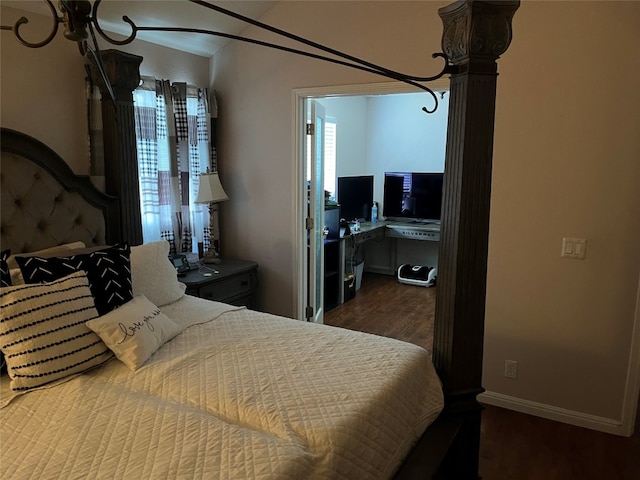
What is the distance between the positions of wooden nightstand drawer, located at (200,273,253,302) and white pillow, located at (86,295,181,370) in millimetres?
1093

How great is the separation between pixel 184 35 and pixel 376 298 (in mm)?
3348

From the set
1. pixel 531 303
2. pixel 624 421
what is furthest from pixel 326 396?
pixel 624 421

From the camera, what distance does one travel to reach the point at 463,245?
5.78ft

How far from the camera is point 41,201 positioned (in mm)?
2443

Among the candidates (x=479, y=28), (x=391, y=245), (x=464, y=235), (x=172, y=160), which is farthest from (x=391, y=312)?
(x=479, y=28)

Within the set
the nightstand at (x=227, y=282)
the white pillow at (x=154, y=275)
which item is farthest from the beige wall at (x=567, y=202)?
the white pillow at (x=154, y=275)

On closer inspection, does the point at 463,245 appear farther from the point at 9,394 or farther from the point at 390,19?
the point at 390,19

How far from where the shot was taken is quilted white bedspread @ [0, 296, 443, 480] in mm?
1298

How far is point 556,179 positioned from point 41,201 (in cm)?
275

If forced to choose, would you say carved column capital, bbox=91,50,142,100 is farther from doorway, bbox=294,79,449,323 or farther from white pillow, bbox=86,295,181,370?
doorway, bbox=294,79,449,323

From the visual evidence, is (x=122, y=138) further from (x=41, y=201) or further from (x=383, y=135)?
(x=383, y=135)

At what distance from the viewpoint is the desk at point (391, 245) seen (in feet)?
18.2

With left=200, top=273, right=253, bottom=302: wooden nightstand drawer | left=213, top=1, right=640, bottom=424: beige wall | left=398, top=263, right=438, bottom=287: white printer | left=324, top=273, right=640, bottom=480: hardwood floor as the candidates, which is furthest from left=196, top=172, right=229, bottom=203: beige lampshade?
left=398, top=263, right=438, bottom=287: white printer

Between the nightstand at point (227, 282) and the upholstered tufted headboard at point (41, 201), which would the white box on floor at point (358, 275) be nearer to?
the nightstand at point (227, 282)
